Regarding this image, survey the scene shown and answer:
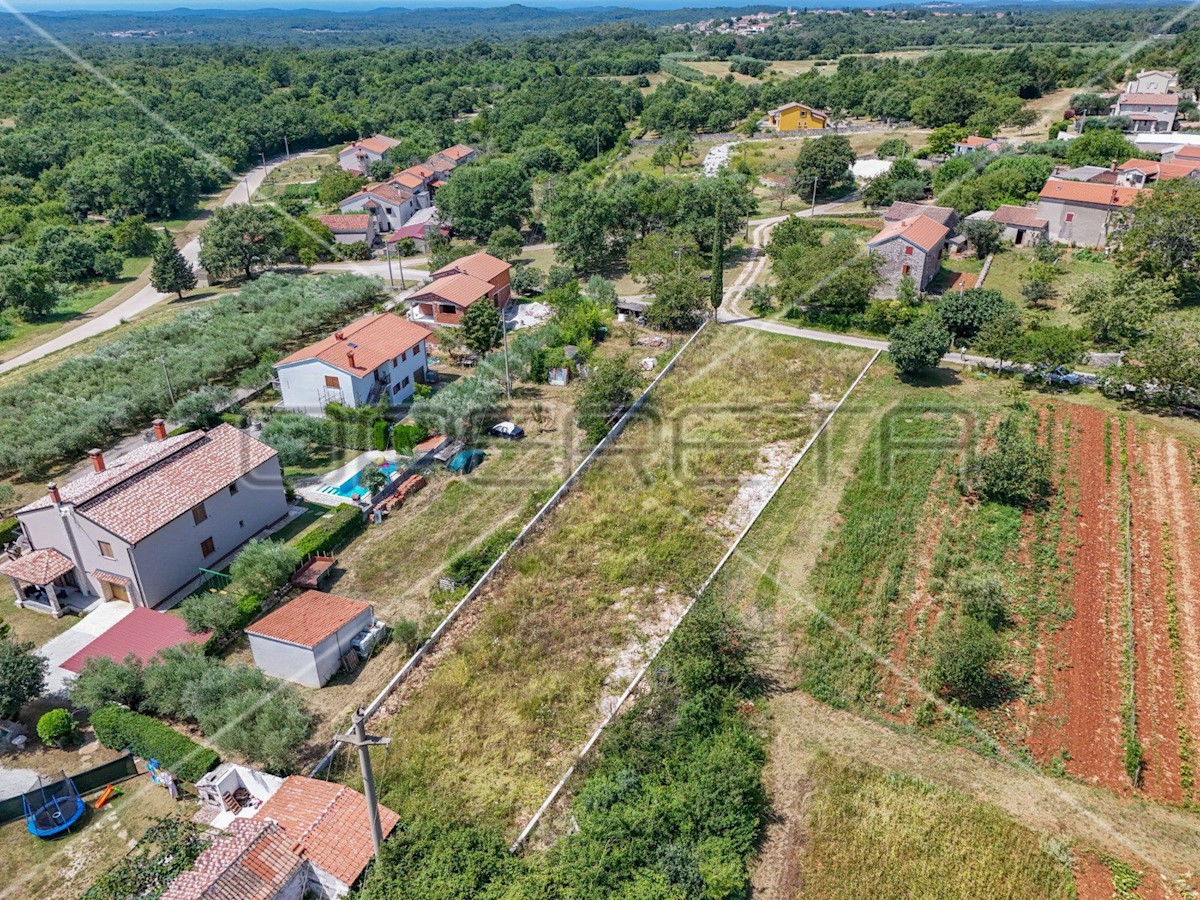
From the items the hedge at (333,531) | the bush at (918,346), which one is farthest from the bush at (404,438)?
the bush at (918,346)

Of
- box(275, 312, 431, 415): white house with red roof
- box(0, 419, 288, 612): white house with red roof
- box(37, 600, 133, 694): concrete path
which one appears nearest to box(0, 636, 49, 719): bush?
box(37, 600, 133, 694): concrete path

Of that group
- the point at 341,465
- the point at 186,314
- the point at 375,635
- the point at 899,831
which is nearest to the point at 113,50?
the point at 186,314

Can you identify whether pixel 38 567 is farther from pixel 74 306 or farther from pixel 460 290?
pixel 74 306

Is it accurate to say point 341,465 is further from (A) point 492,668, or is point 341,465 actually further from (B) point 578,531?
(A) point 492,668

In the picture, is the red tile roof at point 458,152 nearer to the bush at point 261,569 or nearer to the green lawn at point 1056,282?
the green lawn at point 1056,282

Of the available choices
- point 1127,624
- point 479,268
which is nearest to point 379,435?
point 479,268

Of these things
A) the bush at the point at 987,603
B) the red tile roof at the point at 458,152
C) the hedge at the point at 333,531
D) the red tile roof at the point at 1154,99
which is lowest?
the bush at the point at 987,603

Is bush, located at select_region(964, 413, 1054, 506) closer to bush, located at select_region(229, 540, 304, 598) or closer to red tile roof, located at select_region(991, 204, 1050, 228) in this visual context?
bush, located at select_region(229, 540, 304, 598)
